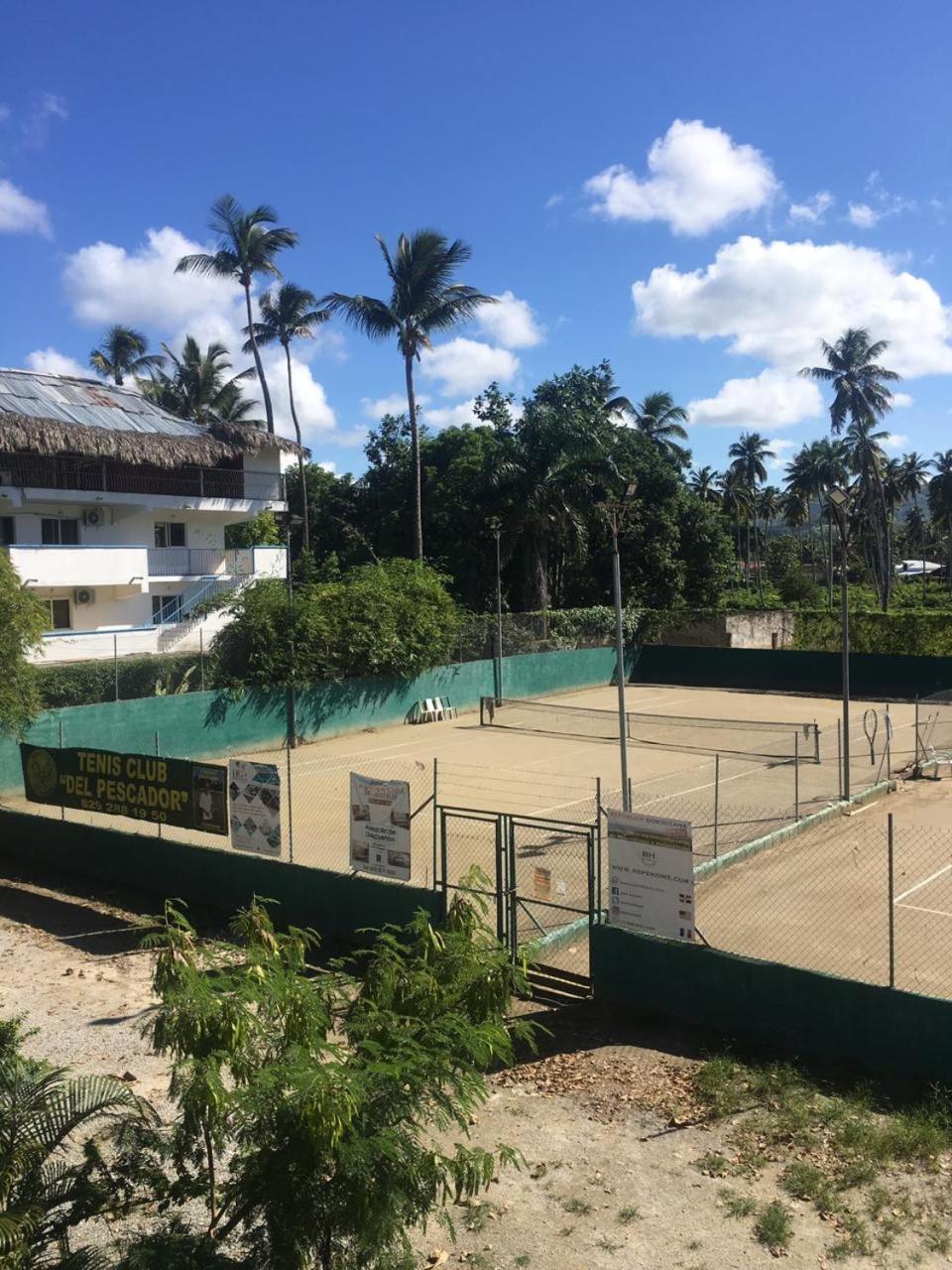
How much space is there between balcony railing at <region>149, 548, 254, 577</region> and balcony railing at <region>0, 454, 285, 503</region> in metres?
2.17

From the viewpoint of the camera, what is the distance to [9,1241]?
475 centimetres

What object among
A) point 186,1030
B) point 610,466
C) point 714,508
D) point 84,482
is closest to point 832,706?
point 610,466

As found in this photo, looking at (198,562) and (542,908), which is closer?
(542,908)

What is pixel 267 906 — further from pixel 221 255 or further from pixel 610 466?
pixel 221 255

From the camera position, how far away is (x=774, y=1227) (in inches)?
283

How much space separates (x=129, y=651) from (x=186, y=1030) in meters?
30.3

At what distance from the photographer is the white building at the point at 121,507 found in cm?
3581

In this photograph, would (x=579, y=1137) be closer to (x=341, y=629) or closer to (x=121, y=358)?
(x=341, y=629)

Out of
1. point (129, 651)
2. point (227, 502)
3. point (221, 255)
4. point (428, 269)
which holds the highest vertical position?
point (221, 255)

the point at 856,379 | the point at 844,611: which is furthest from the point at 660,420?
the point at 844,611

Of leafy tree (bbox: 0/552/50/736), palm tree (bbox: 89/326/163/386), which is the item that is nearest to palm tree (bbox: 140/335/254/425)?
palm tree (bbox: 89/326/163/386)

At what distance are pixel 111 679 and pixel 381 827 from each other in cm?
1734

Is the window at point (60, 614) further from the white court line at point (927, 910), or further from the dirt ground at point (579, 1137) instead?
the white court line at point (927, 910)

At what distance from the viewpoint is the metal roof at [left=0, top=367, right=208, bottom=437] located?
38.1m
